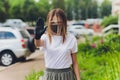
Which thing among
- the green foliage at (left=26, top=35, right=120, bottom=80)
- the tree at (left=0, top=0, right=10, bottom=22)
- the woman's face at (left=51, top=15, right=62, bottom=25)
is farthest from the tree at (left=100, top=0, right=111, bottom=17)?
the woman's face at (left=51, top=15, right=62, bottom=25)

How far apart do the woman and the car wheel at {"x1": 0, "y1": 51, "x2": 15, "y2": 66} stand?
1181cm

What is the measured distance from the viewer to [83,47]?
55.4 feet

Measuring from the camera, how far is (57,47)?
4863mm

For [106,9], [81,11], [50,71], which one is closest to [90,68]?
[50,71]

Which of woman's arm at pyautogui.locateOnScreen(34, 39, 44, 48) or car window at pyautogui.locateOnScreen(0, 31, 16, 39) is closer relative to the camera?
woman's arm at pyautogui.locateOnScreen(34, 39, 44, 48)

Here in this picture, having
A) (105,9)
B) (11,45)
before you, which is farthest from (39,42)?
(105,9)

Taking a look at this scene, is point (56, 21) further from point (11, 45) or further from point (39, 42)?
point (11, 45)

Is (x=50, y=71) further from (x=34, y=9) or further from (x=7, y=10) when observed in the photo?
(x=34, y=9)

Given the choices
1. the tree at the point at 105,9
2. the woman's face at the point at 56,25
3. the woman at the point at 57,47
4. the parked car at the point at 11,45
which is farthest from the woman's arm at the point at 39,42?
the tree at the point at 105,9

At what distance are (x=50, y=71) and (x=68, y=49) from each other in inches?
13.4

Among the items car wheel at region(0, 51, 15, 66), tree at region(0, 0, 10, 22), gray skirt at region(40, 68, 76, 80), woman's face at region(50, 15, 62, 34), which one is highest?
woman's face at region(50, 15, 62, 34)

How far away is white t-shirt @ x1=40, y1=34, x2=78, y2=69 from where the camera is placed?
486cm

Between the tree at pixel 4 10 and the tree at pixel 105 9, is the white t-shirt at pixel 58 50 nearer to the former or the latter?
the tree at pixel 4 10

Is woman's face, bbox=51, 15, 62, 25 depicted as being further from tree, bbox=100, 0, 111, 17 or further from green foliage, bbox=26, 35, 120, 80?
tree, bbox=100, 0, 111, 17
